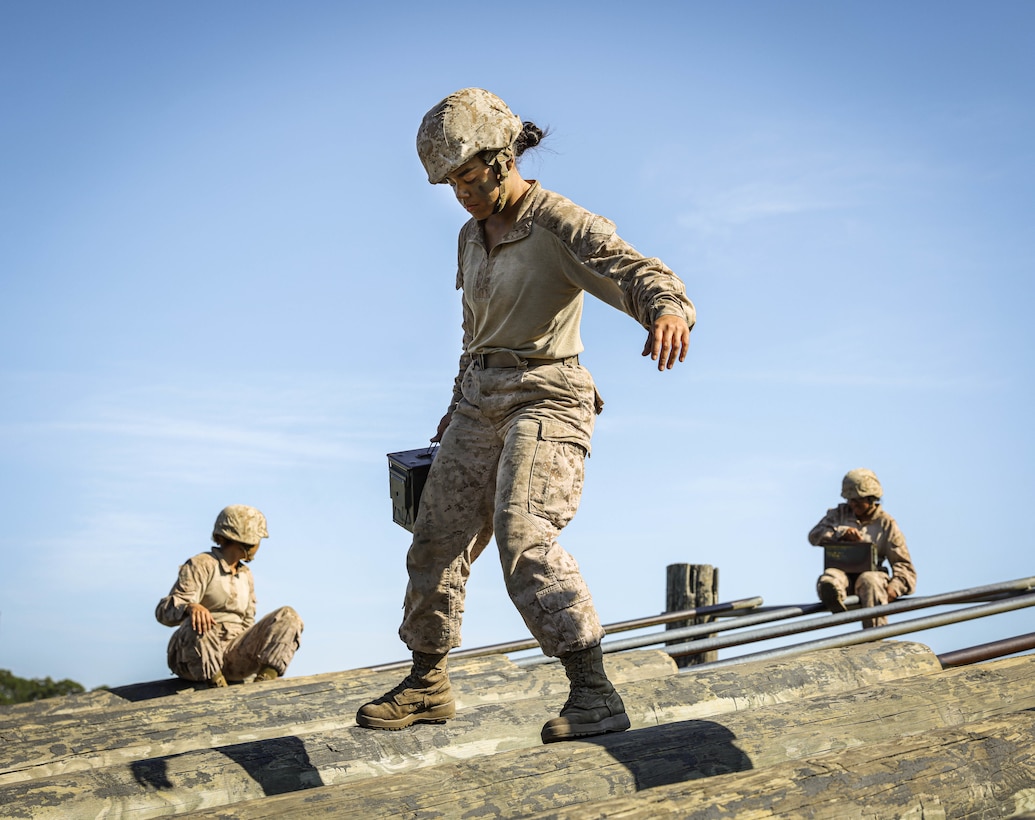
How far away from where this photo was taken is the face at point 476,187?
12.6 feet

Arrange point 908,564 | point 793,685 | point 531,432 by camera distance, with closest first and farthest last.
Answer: point 531,432
point 793,685
point 908,564

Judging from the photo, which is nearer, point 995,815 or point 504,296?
point 995,815

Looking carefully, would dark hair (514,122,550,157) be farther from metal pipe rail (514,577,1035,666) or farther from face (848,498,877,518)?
face (848,498,877,518)

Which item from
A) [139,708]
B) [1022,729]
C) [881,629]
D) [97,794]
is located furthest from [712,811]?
[881,629]

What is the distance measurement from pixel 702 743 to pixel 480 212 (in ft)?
6.22

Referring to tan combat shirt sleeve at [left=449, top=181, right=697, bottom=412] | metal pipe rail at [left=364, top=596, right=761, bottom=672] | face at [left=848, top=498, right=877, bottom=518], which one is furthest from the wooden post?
tan combat shirt sleeve at [left=449, top=181, right=697, bottom=412]

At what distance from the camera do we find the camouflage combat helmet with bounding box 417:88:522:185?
3.75 meters

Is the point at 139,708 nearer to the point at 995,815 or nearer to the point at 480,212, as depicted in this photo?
the point at 480,212

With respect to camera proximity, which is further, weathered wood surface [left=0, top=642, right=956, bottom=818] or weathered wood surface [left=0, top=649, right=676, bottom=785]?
weathered wood surface [left=0, top=649, right=676, bottom=785]

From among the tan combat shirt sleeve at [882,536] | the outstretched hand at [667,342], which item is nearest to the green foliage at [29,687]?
the tan combat shirt sleeve at [882,536]

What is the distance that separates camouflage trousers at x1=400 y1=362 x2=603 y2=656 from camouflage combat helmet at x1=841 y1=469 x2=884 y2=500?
23.4 feet

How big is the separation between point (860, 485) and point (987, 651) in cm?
512

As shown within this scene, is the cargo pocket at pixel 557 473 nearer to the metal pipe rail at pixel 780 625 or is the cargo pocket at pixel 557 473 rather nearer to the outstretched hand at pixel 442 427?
the outstretched hand at pixel 442 427

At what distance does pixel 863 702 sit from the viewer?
12.8 feet
